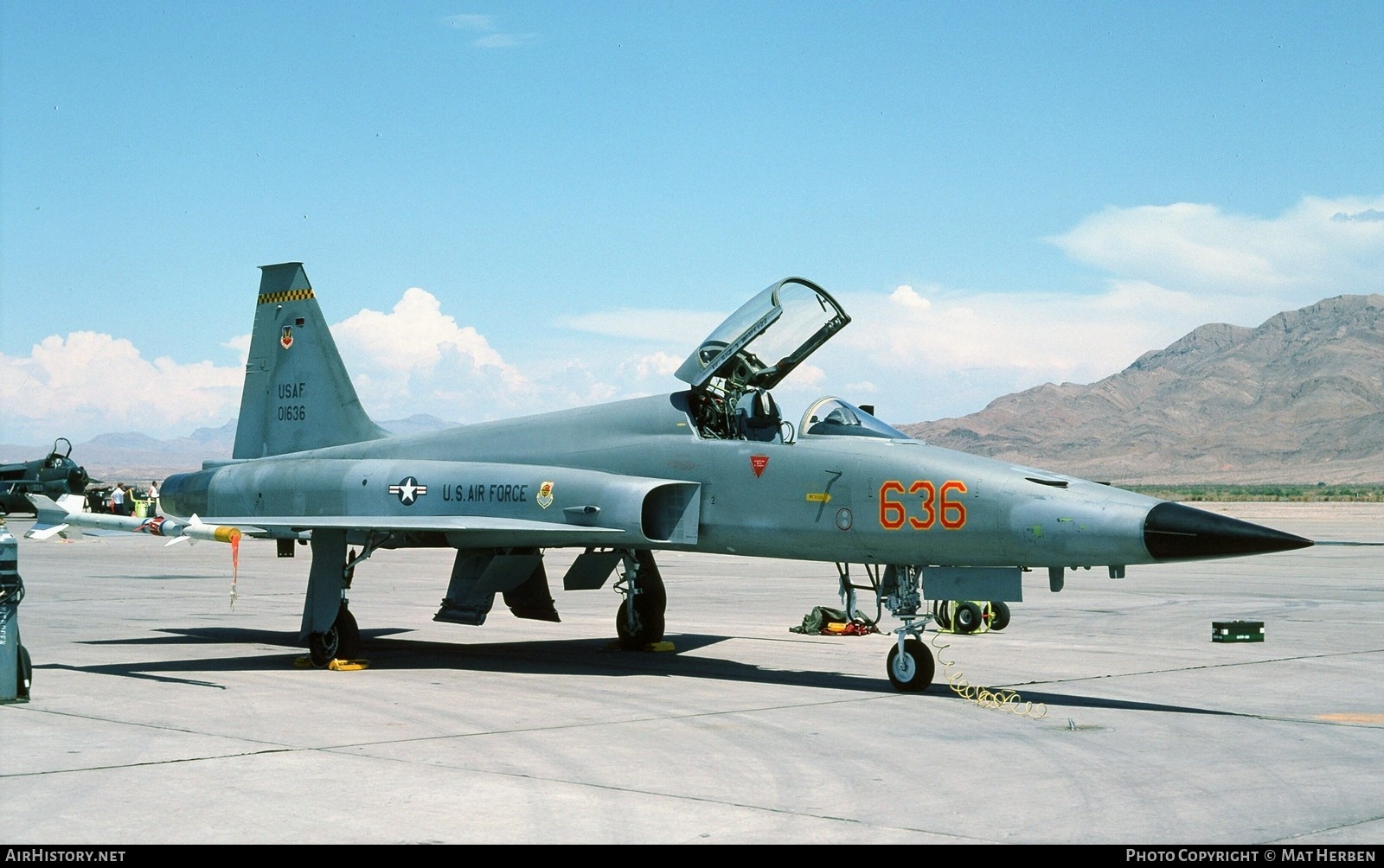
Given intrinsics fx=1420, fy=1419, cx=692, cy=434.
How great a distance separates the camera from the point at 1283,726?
1020 centimetres

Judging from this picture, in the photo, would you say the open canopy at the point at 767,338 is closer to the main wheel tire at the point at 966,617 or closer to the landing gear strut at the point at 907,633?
the landing gear strut at the point at 907,633

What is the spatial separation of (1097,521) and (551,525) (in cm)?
498

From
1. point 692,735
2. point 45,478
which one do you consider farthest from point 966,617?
point 45,478

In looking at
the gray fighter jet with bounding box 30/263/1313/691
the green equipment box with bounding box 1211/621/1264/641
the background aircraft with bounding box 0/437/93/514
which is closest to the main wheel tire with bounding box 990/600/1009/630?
the green equipment box with bounding box 1211/621/1264/641

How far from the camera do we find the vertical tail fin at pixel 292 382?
1709cm

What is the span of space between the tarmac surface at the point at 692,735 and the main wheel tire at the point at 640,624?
0.31 metres

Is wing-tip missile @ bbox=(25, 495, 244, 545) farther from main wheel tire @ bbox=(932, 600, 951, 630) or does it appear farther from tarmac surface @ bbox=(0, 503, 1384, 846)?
main wheel tire @ bbox=(932, 600, 951, 630)

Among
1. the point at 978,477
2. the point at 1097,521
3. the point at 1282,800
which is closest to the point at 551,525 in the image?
the point at 978,477

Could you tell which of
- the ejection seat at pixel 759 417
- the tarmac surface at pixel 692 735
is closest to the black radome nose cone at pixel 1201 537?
the tarmac surface at pixel 692 735

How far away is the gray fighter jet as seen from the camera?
37.2 ft

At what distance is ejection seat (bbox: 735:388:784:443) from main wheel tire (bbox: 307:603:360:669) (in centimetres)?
426

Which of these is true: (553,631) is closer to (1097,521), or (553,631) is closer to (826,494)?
(826,494)

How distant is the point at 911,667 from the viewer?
1198 cm

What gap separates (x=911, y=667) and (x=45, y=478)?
144 feet
